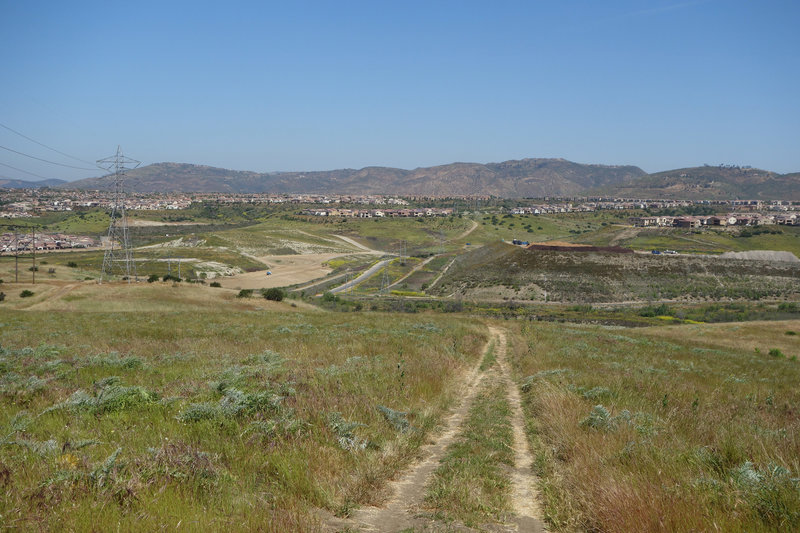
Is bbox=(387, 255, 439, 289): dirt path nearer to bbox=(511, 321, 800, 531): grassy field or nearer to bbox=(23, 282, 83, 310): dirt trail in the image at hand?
bbox=(23, 282, 83, 310): dirt trail

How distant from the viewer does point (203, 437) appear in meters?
7.29

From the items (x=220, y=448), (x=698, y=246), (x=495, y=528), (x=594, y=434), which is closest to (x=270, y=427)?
(x=220, y=448)

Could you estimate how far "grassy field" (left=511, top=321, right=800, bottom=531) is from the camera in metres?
5.09

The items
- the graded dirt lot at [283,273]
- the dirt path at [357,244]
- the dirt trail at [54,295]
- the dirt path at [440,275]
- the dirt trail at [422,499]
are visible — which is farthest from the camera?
the dirt path at [357,244]

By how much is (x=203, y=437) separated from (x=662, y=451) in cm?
660

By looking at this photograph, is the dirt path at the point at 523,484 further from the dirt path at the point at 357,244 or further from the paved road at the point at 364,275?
the dirt path at the point at 357,244

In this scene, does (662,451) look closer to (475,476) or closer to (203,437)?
(475,476)

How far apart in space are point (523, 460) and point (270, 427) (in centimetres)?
431

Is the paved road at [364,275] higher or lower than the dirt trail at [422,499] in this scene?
lower

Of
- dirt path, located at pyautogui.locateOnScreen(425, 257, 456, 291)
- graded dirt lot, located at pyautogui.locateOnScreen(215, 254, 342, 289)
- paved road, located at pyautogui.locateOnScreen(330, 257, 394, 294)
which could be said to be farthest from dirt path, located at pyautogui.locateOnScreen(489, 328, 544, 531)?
graded dirt lot, located at pyautogui.locateOnScreen(215, 254, 342, 289)

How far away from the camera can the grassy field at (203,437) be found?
5066mm

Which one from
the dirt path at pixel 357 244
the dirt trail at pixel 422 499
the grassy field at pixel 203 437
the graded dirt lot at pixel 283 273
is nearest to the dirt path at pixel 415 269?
the graded dirt lot at pixel 283 273

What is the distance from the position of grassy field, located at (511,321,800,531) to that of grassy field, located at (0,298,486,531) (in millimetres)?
2456

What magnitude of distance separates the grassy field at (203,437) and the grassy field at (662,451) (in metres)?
2.46
